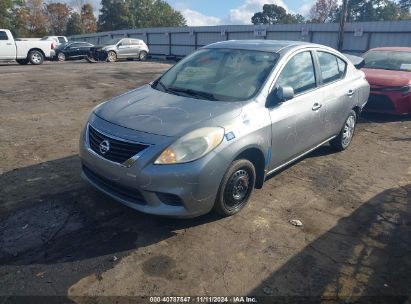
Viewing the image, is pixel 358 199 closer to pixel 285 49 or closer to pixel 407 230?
pixel 407 230

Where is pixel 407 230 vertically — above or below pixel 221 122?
below

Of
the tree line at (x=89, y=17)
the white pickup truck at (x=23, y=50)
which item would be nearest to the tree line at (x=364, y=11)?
the tree line at (x=89, y=17)

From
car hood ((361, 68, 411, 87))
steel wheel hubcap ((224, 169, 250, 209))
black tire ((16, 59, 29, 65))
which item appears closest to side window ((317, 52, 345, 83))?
steel wheel hubcap ((224, 169, 250, 209))

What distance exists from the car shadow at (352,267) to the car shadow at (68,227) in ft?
3.50

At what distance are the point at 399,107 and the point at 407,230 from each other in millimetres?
5000

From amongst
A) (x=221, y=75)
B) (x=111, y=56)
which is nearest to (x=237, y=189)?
(x=221, y=75)

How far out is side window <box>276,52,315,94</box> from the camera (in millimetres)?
4191

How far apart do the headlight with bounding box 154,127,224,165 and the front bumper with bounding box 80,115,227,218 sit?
5 centimetres

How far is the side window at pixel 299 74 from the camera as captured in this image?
13.8 ft

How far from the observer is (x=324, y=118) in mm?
4879

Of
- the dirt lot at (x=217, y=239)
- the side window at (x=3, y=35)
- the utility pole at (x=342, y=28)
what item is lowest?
the dirt lot at (x=217, y=239)

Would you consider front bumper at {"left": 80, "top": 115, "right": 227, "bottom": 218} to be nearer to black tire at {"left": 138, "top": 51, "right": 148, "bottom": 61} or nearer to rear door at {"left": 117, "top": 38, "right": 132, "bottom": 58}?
rear door at {"left": 117, "top": 38, "right": 132, "bottom": 58}

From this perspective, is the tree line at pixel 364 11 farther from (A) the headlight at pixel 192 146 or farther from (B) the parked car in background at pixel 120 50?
(A) the headlight at pixel 192 146

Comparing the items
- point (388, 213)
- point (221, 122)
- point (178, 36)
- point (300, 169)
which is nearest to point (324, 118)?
point (300, 169)
